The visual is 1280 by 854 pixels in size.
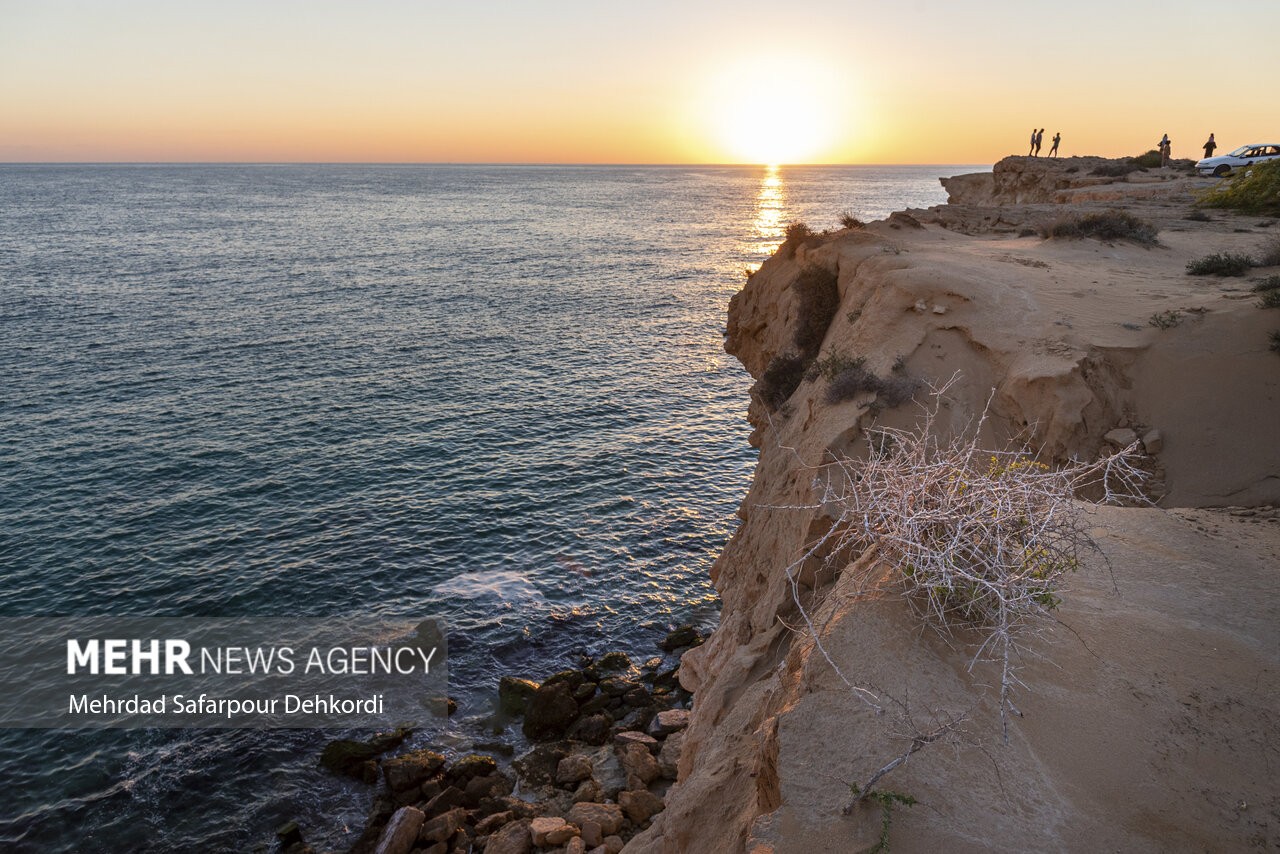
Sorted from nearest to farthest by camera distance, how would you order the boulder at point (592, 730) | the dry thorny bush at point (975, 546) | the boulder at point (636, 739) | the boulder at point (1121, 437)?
the dry thorny bush at point (975, 546), the boulder at point (1121, 437), the boulder at point (636, 739), the boulder at point (592, 730)

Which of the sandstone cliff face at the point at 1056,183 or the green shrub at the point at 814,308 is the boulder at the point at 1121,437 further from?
the sandstone cliff face at the point at 1056,183

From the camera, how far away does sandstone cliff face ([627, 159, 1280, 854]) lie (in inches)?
241

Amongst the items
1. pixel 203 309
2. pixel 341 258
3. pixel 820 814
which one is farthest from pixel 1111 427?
pixel 341 258

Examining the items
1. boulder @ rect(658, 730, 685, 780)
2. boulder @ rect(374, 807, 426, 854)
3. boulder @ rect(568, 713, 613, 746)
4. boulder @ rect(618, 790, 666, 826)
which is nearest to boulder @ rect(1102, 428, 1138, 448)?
boulder @ rect(658, 730, 685, 780)

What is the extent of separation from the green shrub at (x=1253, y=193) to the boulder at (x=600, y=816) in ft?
115

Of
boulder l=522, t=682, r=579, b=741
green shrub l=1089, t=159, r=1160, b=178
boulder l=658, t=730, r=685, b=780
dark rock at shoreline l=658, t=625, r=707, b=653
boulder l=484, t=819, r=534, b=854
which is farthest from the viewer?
green shrub l=1089, t=159, r=1160, b=178

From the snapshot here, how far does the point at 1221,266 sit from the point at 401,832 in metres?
25.2

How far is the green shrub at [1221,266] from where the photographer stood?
19.7 metres

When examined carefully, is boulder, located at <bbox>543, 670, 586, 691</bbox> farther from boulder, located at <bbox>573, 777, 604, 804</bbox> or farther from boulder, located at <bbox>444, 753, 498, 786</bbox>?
boulder, located at <bbox>573, 777, 604, 804</bbox>

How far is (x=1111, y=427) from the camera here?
1462cm

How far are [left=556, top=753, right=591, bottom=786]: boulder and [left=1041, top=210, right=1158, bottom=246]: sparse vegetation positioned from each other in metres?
23.4

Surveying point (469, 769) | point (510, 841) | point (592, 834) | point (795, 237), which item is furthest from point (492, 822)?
point (795, 237)

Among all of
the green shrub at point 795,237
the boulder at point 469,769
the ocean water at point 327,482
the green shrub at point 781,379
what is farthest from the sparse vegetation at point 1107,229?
Answer: the boulder at point 469,769

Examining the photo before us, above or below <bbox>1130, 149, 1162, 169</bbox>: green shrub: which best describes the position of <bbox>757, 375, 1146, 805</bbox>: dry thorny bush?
below
